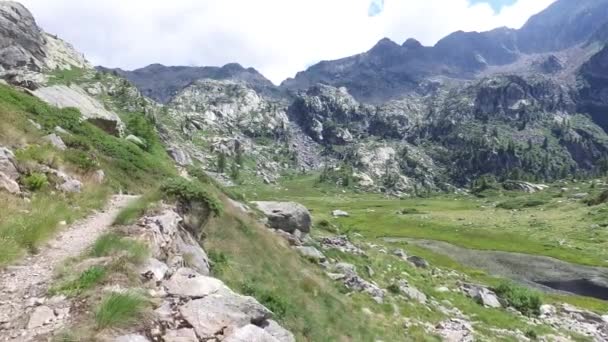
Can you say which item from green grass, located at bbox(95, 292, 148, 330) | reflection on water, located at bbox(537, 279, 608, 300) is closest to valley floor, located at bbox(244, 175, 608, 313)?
reflection on water, located at bbox(537, 279, 608, 300)

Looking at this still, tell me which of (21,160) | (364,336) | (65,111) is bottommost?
(364,336)

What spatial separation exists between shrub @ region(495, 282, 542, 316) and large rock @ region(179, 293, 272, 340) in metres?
A: 43.8

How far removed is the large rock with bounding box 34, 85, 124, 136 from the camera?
47.9 meters

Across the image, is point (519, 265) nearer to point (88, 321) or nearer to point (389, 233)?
point (389, 233)

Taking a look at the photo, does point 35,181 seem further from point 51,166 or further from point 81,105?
point 81,105

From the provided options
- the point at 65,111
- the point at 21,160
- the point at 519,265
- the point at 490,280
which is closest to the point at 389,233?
the point at 519,265

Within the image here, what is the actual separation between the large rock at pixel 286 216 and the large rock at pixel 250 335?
99.2 ft

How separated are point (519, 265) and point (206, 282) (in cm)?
10724

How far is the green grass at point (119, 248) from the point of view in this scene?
46.1 feet

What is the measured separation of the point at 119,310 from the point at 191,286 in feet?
10.3

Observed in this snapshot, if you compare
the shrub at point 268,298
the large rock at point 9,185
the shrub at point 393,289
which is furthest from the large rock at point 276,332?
the shrub at point 393,289

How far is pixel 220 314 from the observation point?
1318 centimetres

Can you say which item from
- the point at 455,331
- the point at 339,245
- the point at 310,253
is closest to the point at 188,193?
the point at 310,253

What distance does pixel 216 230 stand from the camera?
27047 mm
